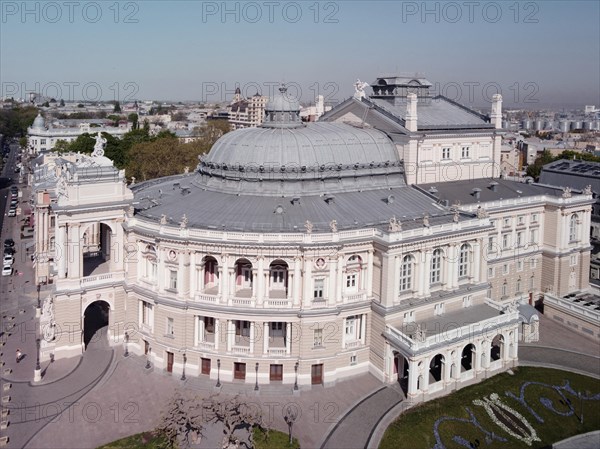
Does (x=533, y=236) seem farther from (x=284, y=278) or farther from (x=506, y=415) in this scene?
(x=284, y=278)

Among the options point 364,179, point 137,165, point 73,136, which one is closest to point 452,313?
point 364,179

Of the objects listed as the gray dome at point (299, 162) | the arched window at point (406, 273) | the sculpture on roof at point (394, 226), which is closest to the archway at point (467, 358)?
the arched window at point (406, 273)

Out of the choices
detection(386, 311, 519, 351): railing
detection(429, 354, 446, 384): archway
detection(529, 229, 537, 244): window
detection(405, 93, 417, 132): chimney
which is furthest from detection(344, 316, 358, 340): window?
detection(529, 229, 537, 244): window

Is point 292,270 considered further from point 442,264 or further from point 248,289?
Result: point 442,264

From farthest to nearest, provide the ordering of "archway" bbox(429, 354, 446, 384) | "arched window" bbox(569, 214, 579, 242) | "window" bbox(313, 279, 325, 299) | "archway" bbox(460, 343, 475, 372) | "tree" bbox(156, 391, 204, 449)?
"arched window" bbox(569, 214, 579, 242) → "archway" bbox(460, 343, 475, 372) → "window" bbox(313, 279, 325, 299) → "archway" bbox(429, 354, 446, 384) → "tree" bbox(156, 391, 204, 449)

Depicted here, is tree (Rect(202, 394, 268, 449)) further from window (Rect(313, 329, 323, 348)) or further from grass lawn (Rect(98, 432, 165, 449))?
window (Rect(313, 329, 323, 348))

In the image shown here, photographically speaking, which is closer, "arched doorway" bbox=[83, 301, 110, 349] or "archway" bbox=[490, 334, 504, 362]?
"archway" bbox=[490, 334, 504, 362]

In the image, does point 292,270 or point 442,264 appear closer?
point 292,270
